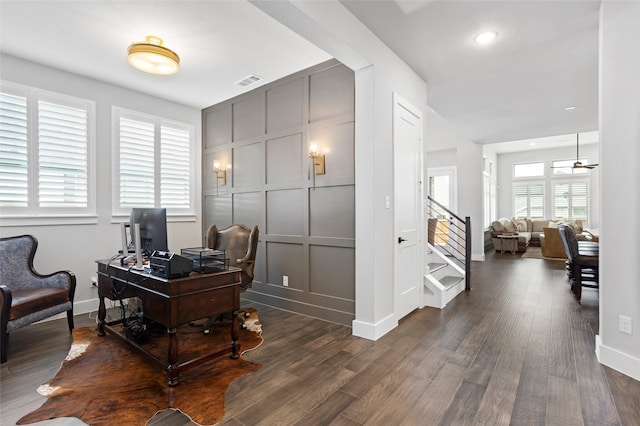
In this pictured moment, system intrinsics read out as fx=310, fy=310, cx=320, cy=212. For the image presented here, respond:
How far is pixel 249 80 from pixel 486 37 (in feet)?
9.26

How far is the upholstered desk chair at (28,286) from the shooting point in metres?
2.85

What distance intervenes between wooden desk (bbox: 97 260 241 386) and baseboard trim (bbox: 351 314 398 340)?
3.88 feet

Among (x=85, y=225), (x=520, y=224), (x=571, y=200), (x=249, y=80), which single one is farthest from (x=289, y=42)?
(x=571, y=200)

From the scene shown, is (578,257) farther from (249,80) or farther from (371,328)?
(249,80)

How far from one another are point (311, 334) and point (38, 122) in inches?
157

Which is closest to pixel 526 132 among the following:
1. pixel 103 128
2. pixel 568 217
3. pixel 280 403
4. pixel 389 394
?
pixel 568 217

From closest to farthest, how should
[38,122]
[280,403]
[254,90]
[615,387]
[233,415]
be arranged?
[233,415] < [280,403] < [615,387] < [38,122] < [254,90]

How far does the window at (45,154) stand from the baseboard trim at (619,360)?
5.61m

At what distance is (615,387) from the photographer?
2.15 m

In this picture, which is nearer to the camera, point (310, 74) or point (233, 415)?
point (233, 415)

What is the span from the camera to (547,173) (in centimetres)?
1101

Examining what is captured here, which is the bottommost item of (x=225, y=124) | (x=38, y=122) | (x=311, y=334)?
(x=311, y=334)

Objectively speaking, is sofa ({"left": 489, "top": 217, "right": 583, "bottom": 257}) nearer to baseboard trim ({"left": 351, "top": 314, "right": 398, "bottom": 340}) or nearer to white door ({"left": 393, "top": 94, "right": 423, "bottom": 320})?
white door ({"left": 393, "top": 94, "right": 423, "bottom": 320})

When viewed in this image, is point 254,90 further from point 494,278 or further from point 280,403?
point 494,278
